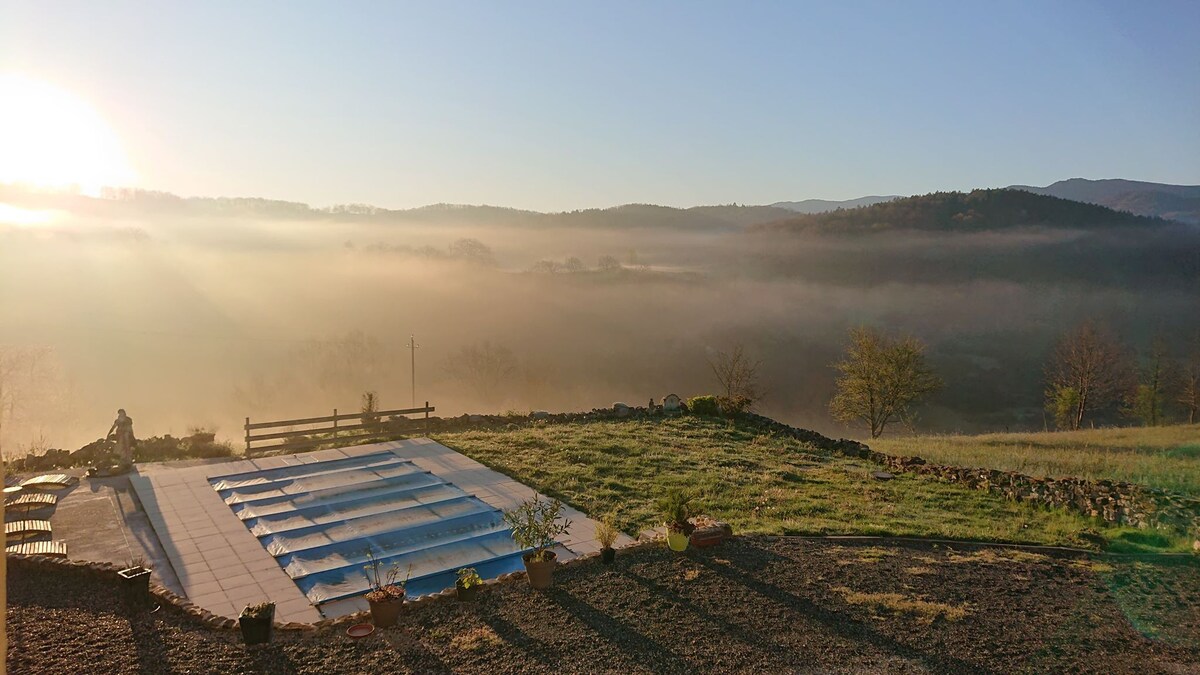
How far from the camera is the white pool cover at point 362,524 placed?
385 inches

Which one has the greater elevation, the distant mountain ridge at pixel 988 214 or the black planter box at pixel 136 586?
the distant mountain ridge at pixel 988 214

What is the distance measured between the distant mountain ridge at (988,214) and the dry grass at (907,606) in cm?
9102

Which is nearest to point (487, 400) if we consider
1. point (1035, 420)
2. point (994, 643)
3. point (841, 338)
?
point (841, 338)

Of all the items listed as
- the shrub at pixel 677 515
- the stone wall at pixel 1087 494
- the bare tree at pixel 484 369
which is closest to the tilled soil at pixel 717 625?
the shrub at pixel 677 515

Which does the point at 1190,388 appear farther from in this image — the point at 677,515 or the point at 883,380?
the point at 677,515

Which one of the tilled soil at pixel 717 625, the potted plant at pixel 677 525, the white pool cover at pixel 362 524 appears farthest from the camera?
the potted plant at pixel 677 525

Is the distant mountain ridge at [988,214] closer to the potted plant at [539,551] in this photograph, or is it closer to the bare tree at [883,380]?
the bare tree at [883,380]

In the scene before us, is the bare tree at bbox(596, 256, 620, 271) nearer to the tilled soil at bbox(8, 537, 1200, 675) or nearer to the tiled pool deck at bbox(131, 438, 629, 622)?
the tiled pool deck at bbox(131, 438, 629, 622)

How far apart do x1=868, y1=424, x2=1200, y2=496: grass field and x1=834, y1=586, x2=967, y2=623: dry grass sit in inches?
346

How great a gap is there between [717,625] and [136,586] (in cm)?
657

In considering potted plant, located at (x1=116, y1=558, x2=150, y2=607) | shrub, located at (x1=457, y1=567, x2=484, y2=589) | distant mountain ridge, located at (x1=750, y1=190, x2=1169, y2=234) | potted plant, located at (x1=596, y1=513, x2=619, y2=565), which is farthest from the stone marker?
distant mountain ridge, located at (x1=750, y1=190, x2=1169, y2=234)

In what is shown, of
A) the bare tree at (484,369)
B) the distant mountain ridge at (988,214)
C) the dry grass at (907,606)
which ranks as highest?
the distant mountain ridge at (988,214)

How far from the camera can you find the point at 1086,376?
38.9 metres

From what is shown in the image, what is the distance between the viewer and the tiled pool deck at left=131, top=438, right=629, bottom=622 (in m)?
8.97
